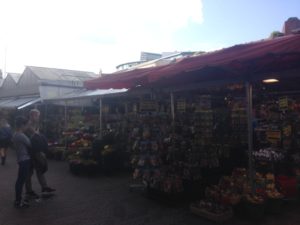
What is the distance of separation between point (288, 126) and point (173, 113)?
235 cm

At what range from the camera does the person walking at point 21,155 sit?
19.7 feet

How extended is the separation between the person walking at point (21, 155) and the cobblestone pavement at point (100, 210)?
0.26 metres

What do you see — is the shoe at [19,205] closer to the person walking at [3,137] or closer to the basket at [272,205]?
the basket at [272,205]

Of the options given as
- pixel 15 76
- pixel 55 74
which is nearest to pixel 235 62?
pixel 55 74

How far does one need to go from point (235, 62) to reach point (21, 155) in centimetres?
416

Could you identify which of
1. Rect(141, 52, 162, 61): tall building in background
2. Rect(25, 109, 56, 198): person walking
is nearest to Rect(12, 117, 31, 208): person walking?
Rect(25, 109, 56, 198): person walking

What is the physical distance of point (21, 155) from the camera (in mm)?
6012

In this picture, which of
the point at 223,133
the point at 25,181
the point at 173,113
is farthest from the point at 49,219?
the point at 223,133

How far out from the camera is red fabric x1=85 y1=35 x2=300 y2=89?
4173mm

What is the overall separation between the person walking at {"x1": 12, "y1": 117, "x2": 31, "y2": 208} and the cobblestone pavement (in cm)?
26

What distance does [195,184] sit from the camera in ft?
21.0

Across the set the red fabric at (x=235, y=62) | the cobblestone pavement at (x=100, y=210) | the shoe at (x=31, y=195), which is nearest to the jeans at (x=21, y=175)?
the cobblestone pavement at (x=100, y=210)

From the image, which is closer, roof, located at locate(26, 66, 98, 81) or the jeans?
the jeans

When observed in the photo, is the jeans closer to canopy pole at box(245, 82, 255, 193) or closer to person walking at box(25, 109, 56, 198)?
person walking at box(25, 109, 56, 198)
